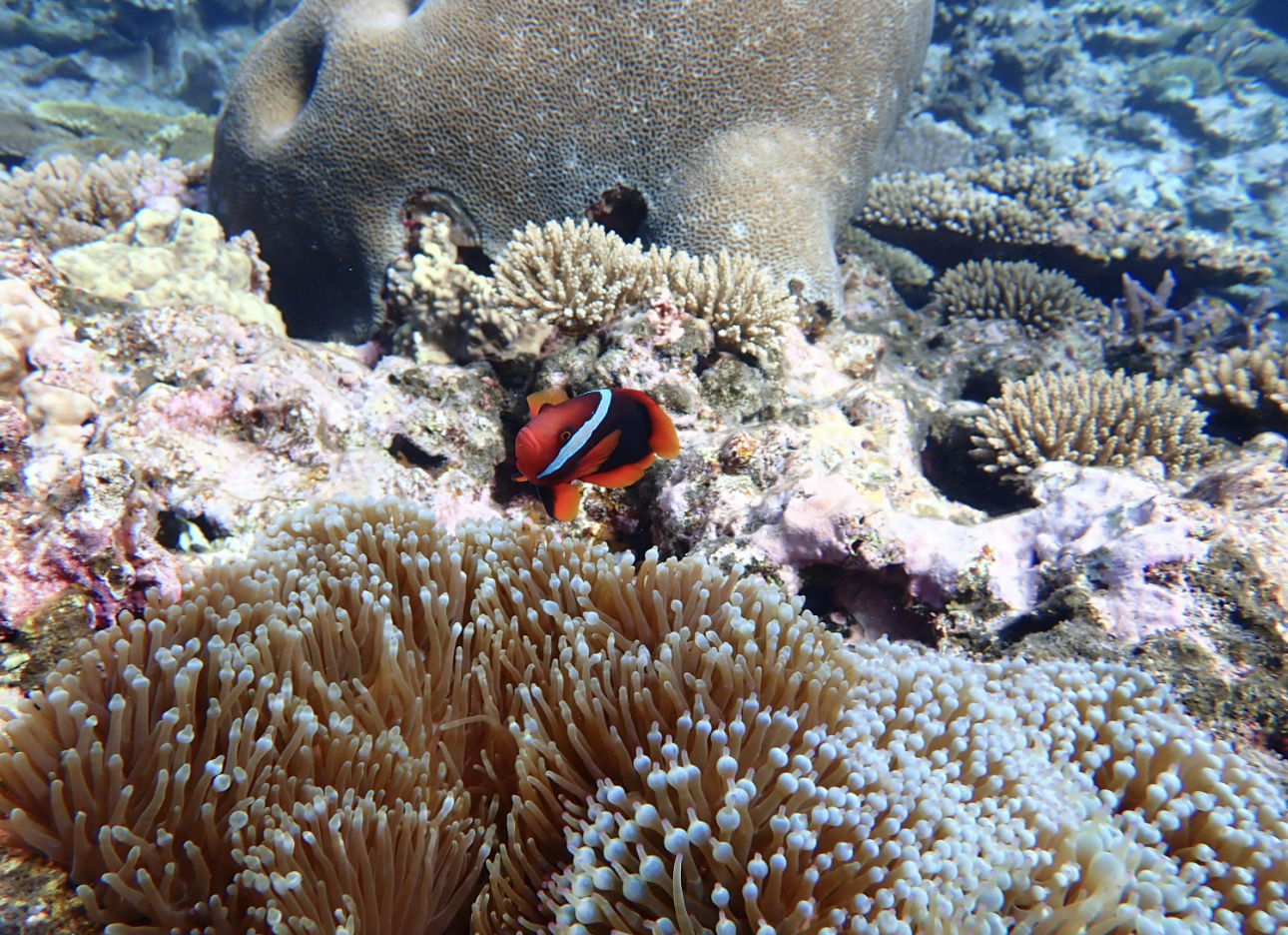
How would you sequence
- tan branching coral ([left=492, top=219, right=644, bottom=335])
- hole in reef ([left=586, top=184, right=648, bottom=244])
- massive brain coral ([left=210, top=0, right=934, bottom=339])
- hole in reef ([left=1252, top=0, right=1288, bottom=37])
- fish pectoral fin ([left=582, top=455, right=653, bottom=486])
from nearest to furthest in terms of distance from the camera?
fish pectoral fin ([left=582, top=455, right=653, bottom=486]) < tan branching coral ([left=492, top=219, right=644, bottom=335]) < massive brain coral ([left=210, top=0, right=934, bottom=339]) < hole in reef ([left=586, top=184, right=648, bottom=244]) < hole in reef ([left=1252, top=0, right=1288, bottom=37])

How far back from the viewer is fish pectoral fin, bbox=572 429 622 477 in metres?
2.31

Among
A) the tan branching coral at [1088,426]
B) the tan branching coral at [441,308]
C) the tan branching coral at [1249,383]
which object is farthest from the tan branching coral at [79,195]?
the tan branching coral at [1249,383]

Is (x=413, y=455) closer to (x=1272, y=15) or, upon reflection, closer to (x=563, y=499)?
(x=563, y=499)

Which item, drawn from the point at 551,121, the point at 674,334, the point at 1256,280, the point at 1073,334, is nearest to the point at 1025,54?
the point at 1256,280

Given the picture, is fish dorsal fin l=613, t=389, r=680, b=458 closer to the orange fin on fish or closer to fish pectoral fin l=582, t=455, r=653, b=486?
fish pectoral fin l=582, t=455, r=653, b=486

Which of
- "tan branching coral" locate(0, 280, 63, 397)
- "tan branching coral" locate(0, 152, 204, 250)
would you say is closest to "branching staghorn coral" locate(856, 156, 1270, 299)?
"tan branching coral" locate(0, 280, 63, 397)

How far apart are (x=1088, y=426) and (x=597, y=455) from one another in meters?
3.37

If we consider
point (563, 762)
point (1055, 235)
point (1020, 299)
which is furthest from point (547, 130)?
point (1055, 235)

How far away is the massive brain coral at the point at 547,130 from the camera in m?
4.77

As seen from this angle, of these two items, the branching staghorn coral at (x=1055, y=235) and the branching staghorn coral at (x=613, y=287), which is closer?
the branching staghorn coral at (x=613, y=287)

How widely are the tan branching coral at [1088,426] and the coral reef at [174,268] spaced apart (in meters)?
4.53

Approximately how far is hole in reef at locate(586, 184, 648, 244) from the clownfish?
2938mm

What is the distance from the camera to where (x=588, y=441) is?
2.28 meters

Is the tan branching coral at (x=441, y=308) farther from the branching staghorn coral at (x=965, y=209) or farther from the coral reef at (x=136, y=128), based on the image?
the coral reef at (x=136, y=128)
